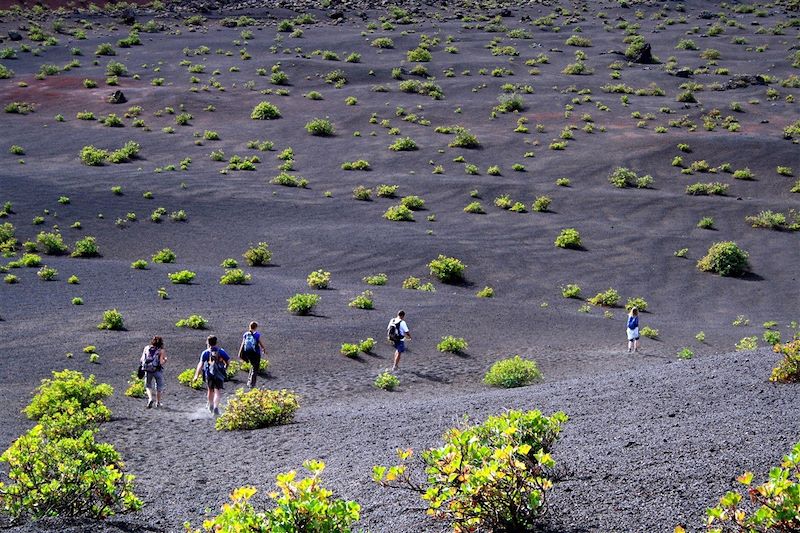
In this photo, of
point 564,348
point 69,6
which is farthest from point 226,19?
point 564,348

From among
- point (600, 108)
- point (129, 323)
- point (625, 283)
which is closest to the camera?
point (129, 323)

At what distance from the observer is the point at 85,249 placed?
27.6 metres

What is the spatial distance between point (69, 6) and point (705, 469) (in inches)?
3638

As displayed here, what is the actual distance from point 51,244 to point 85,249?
47.7 inches

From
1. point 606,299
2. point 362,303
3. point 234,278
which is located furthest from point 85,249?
point 606,299

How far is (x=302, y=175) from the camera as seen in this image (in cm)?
4028

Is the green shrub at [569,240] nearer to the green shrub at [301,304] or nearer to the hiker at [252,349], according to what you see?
the green shrub at [301,304]

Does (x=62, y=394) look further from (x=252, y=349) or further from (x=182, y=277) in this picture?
(x=182, y=277)

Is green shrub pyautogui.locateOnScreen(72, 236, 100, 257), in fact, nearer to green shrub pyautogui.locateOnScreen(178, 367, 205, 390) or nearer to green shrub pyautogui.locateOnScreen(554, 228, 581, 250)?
green shrub pyautogui.locateOnScreen(178, 367, 205, 390)

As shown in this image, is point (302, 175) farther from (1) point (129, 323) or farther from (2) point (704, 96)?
(2) point (704, 96)

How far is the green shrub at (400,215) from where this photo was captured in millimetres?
33594

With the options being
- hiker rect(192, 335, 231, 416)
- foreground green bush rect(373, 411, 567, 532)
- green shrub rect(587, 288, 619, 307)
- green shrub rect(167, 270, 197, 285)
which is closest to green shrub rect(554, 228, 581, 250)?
green shrub rect(587, 288, 619, 307)

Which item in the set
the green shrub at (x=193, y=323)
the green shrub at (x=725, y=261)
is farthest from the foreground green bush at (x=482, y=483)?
the green shrub at (x=725, y=261)

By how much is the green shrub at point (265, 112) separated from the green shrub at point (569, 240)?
85.7 feet
